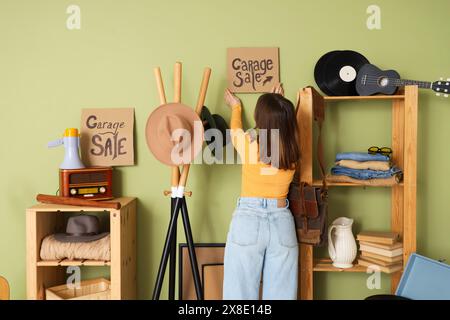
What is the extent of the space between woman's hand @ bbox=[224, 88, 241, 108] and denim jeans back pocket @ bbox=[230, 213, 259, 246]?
0.69 metres

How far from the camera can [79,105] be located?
315 cm

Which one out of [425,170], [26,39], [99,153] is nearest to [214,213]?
[99,153]

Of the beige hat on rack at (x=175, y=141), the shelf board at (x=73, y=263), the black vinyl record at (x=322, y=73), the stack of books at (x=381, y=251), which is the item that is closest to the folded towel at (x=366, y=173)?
the stack of books at (x=381, y=251)

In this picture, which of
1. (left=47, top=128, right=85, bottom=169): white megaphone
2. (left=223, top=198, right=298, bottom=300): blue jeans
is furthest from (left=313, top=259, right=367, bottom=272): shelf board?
(left=47, top=128, right=85, bottom=169): white megaphone

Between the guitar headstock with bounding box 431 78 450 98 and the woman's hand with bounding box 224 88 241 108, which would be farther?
the woman's hand with bounding box 224 88 241 108

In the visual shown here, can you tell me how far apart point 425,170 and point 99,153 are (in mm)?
1872

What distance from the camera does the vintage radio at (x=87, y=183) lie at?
286 centimetres

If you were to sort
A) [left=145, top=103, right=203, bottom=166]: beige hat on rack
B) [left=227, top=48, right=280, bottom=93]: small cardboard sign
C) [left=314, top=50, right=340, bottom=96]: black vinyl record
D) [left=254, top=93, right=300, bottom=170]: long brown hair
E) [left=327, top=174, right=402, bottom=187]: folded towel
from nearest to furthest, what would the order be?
[left=254, top=93, right=300, bottom=170]: long brown hair
[left=145, top=103, right=203, bottom=166]: beige hat on rack
[left=327, top=174, right=402, bottom=187]: folded towel
[left=314, top=50, right=340, bottom=96]: black vinyl record
[left=227, top=48, right=280, bottom=93]: small cardboard sign

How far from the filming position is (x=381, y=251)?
289 centimetres

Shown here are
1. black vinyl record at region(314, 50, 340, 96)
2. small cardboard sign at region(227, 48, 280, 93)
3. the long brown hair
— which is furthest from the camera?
small cardboard sign at region(227, 48, 280, 93)

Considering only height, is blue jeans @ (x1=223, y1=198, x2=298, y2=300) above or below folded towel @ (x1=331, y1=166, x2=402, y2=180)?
below

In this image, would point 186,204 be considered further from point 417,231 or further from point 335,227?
point 417,231

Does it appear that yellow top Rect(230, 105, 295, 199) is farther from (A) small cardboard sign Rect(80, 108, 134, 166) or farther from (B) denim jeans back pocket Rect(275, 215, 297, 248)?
(A) small cardboard sign Rect(80, 108, 134, 166)

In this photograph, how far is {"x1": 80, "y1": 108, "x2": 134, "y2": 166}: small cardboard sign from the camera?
312 cm
